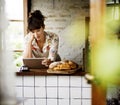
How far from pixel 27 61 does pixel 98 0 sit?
281 cm

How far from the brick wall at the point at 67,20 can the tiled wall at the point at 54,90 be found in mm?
3053

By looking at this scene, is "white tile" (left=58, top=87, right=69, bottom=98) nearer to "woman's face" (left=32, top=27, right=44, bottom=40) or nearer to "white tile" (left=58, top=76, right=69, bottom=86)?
"white tile" (left=58, top=76, right=69, bottom=86)

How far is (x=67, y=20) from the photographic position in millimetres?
6598

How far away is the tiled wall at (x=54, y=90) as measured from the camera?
3.52 meters

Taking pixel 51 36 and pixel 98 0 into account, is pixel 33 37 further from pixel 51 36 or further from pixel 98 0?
pixel 98 0

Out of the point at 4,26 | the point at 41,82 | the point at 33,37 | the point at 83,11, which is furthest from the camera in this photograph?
the point at 83,11

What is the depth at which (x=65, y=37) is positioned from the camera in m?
6.64

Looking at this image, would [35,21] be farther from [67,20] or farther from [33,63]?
[67,20]

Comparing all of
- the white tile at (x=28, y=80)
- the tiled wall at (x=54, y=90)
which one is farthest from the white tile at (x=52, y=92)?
the white tile at (x=28, y=80)

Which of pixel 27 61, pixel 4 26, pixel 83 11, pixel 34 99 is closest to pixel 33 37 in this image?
pixel 27 61

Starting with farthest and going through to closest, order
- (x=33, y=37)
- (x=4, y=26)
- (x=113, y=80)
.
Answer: (x=33, y=37), (x=113, y=80), (x=4, y=26)

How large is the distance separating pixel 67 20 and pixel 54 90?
130 inches

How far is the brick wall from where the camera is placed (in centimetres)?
654

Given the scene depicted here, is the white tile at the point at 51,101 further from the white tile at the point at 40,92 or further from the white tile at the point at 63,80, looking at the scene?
the white tile at the point at 63,80
